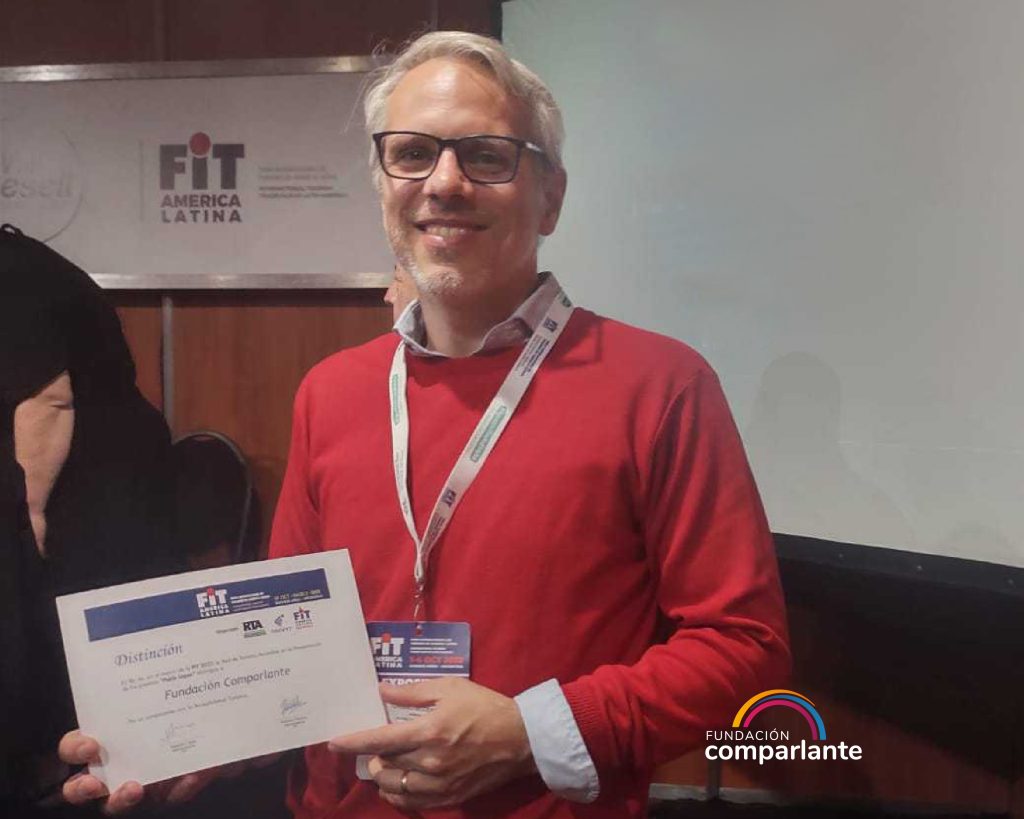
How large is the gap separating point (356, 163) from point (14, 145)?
0.82 m

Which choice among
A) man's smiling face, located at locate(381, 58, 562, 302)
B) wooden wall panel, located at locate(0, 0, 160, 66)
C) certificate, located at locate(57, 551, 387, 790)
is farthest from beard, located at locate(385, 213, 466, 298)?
wooden wall panel, located at locate(0, 0, 160, 66)

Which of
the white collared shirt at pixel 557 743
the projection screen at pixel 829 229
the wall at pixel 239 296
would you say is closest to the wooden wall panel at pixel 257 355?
the wall at pixel 239 296

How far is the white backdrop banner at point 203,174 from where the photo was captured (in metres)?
1.82

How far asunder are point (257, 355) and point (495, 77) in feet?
3.31

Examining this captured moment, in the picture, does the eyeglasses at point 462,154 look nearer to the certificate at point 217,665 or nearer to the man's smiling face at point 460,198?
the man's smiling face at point 460,198

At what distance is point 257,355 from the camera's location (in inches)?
68.6

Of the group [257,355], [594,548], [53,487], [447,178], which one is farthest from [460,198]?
[257,355]

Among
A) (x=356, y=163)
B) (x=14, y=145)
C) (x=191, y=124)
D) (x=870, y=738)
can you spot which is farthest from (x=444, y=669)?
(x=14, y=145)

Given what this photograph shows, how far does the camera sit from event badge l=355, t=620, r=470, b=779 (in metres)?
0.94

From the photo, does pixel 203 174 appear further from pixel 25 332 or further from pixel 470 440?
pixel 470 440

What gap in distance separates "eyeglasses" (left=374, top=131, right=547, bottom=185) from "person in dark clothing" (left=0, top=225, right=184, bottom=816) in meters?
0.66

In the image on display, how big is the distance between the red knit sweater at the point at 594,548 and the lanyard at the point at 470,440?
11 mm

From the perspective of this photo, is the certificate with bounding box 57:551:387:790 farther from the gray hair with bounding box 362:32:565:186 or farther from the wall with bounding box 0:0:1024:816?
the wall with bounding box 0:0:1024:816

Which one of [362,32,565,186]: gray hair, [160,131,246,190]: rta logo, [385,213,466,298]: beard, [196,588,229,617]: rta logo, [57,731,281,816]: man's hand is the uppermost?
[160,131,246,190]: rta logo
